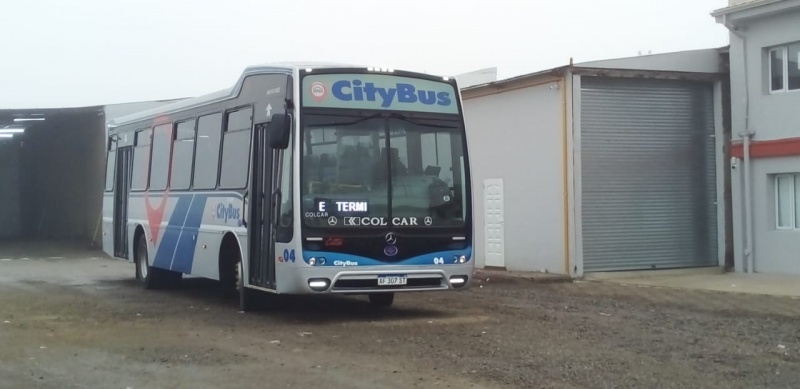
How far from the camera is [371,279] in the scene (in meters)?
13.1

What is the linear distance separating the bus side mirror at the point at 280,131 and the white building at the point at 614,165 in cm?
892

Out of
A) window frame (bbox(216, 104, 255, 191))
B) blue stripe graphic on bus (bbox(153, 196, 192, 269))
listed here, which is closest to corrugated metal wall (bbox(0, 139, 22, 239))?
blue stripe graphic on bus (bbox(153, 196, 192, 269))

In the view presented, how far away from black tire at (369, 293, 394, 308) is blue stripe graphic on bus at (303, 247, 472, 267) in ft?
6.87

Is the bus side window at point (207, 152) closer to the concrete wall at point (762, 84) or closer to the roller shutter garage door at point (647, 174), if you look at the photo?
the roller shutter garage door at point (647, 174)

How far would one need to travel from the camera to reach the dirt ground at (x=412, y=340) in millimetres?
9297

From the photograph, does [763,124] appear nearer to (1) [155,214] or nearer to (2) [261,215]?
(2) [261,215]

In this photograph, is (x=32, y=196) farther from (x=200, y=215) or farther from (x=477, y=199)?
(x=200, y=215)

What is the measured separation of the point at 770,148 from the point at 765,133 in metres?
0.39

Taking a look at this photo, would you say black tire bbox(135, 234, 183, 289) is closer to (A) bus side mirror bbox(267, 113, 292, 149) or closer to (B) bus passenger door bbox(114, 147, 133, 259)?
(B) bus passenger door bbox(114, 147, 133, 259)

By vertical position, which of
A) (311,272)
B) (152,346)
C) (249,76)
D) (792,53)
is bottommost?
(152,346)

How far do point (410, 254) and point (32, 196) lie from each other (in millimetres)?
36490

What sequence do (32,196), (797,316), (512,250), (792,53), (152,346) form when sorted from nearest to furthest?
(152,346), (797,316), (792,53), (512,250), (32,196)

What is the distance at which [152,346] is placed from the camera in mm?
11484

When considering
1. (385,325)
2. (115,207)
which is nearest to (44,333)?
(385,325)
